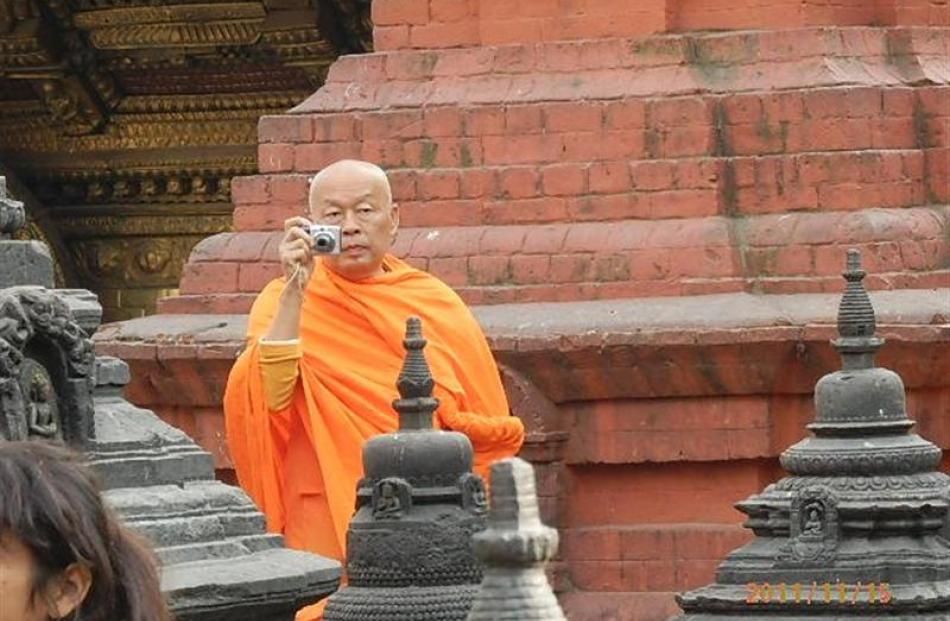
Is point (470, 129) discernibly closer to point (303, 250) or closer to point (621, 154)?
point (621, 154)

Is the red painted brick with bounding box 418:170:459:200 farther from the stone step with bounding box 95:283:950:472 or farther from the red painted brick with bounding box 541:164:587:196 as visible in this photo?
the stone step with bounding box 95:283:950:472

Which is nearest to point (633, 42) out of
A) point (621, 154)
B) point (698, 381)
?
point (621, 154)

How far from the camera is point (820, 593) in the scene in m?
9.52

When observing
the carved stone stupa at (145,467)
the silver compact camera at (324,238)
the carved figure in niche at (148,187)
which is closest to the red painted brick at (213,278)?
the silver compact camera at (324,238)

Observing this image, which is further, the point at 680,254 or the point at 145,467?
the point at 680,254

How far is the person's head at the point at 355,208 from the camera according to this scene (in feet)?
33.5

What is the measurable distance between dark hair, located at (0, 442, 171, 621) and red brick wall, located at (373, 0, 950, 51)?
7.57 meters

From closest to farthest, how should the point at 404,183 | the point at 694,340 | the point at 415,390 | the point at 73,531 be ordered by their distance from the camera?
1. the point at 73,531
2. the point at 415,390
3. the point at 694,340
4. the point at 404,183

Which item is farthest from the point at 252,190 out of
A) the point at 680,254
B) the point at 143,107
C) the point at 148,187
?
the point at 148,187

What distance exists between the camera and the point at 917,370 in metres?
12.1

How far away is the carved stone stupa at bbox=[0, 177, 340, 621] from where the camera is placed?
7.82 metres

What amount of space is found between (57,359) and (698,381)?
4.48 meters

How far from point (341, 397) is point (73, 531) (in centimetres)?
491

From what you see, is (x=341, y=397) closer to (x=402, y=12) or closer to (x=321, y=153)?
(x=321, y=153)
